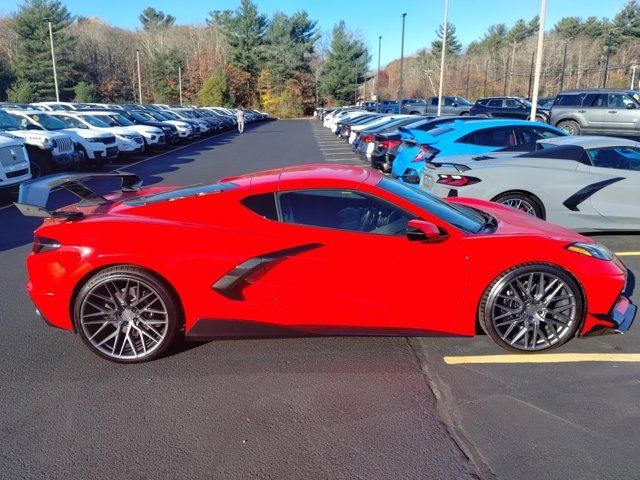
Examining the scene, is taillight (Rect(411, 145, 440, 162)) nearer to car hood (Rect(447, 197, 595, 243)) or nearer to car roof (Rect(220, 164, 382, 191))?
car hood (Rect(447, 197, 595, 243))

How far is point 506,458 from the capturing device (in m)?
2.59

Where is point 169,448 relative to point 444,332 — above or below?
below

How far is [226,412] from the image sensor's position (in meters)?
3.04

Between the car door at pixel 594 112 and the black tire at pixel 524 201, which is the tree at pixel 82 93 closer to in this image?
the car door at pixel 594 112

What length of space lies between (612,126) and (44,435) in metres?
20.8

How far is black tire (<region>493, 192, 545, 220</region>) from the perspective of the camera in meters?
6.45

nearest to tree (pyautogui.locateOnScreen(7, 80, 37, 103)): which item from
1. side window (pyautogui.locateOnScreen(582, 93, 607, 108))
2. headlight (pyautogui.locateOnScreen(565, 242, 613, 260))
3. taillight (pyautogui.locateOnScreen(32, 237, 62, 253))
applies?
side window (pyautogui.locateOnScreen(582, 93, 607, 108))

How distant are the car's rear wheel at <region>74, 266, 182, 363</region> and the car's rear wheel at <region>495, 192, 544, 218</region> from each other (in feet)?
15.0

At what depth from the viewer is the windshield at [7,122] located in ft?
42.7

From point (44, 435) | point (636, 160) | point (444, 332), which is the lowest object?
point (44, 435)

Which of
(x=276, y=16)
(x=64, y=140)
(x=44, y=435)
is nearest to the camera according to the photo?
(x=44, y=435)

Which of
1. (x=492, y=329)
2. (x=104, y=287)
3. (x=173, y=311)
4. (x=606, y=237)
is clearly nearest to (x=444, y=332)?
(x=492, y=329)

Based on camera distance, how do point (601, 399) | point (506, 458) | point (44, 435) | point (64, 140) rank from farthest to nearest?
point (64, 140) → point (601, 399) → point (44, 435) → point (506, 458)

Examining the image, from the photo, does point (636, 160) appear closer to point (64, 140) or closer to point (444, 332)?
point (444, 332)
